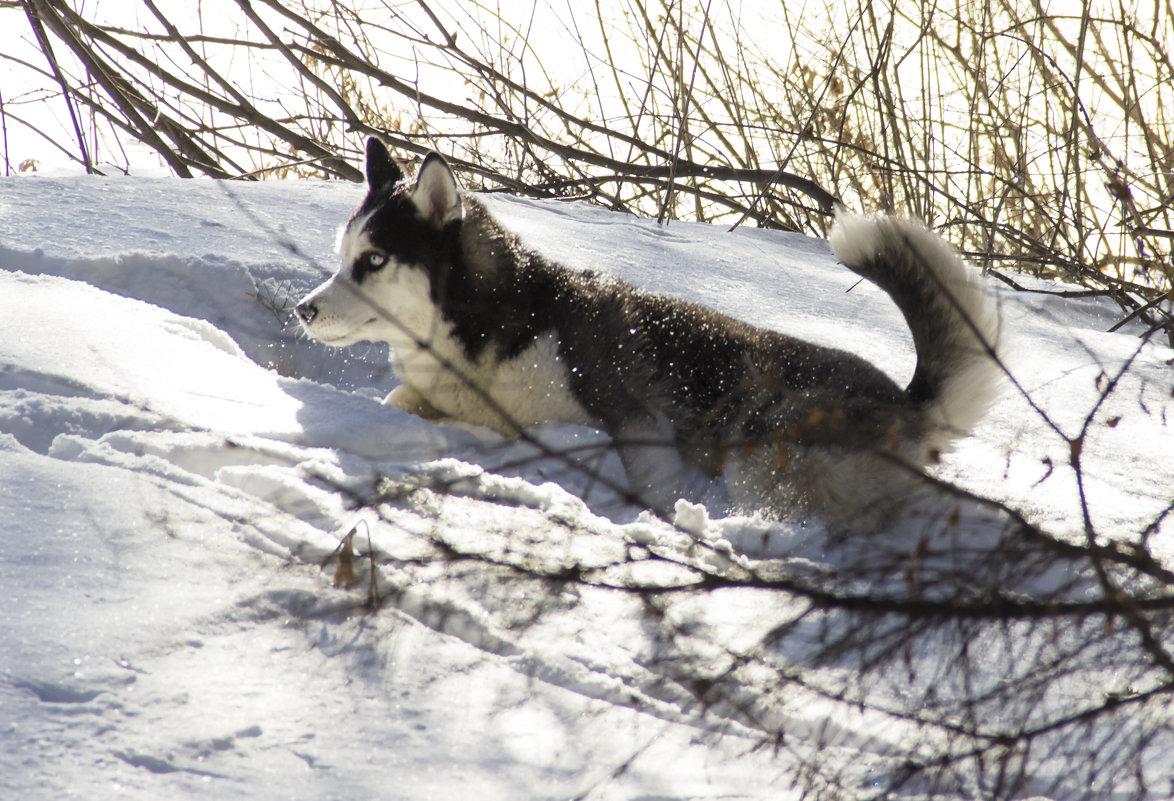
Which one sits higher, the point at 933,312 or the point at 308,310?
the point at 933,312

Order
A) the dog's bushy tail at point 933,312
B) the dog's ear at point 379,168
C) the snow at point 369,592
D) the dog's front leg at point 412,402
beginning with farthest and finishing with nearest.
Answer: the dog's ear at point 379,168 < the dog's front leg at point 412,402 < the dog's bushy tail at point 933,312 < the snow at point 369,592

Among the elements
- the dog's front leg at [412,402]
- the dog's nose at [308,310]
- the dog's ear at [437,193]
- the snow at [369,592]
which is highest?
the dog's ear at [437,193]

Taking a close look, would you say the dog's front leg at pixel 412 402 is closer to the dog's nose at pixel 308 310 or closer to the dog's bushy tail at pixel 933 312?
the dog's nose at pixel 308 310

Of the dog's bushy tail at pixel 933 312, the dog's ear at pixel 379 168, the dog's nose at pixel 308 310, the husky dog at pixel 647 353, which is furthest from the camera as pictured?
the dog's ear at pixel 379 168

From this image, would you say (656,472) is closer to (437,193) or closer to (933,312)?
(933,312)

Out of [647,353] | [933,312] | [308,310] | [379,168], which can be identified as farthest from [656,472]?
[379,168]

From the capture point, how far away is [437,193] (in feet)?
10.1

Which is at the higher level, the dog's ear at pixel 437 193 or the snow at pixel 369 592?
the dog's ear at pixel 437 193

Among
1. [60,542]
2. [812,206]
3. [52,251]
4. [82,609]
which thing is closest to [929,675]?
[82,609]

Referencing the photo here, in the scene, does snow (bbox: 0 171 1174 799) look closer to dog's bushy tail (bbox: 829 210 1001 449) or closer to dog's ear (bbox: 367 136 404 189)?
dog's bushy tail (bbox: 829 210 1001 449)

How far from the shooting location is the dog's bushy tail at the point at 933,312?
249cm

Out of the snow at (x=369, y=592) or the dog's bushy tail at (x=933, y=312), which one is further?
the dog's bushy tail at (x=933, y=312)

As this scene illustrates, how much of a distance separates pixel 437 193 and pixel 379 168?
0.38 metres

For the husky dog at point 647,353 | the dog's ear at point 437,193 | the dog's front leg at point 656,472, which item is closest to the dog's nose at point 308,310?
the husky dog at point 647,353
